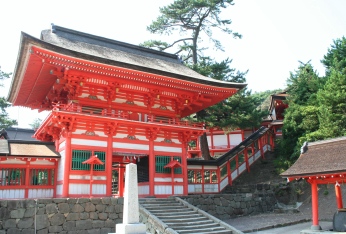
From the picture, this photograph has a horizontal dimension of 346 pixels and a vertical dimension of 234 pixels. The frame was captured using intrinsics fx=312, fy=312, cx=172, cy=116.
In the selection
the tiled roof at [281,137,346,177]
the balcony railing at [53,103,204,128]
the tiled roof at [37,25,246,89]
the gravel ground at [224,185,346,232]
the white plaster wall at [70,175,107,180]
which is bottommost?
the gravel ground at [224,185,346,232]

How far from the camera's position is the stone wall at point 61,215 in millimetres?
12352

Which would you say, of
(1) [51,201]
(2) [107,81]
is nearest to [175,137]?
(2) [107,81]

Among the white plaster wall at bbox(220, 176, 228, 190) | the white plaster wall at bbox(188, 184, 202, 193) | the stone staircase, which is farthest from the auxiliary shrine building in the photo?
the white plaster wall at bbox(220, 176, 228, 190)

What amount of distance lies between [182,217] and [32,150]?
8.51m

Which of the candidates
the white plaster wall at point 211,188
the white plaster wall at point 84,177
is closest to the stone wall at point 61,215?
the white plaster wall at point 84,177

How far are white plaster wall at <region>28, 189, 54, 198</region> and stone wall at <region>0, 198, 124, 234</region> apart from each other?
10.5 feet

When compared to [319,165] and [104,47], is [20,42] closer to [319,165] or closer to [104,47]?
[104,47]

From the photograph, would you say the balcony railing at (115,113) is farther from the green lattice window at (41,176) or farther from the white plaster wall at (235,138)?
the white plaster wall at (235,138)

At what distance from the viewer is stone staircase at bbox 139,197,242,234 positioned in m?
13.3

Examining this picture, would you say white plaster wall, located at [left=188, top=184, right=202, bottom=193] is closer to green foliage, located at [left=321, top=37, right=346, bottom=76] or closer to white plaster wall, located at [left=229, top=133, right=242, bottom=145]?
green foliage, located at [left=321, top=37, right=346, bottom=76]

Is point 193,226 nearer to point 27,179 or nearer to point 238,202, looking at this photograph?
point 238,202

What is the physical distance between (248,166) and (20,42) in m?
20.0

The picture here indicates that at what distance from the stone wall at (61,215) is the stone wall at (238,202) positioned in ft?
15.6

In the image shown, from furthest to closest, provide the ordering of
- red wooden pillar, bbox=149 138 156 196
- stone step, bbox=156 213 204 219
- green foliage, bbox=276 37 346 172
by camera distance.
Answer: green foliage, bbox=276 37 346 172, red wooden pillar, bbox=149 138 156 196, stone step, bbox=156 213 204 219
